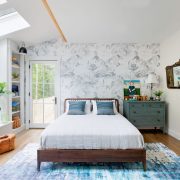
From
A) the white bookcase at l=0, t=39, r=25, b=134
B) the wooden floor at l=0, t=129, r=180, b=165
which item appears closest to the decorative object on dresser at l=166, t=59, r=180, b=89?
the wooden floor at l=0, t=129, r=180, b=165

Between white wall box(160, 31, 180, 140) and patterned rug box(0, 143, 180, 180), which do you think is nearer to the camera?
patterned rug box(0, 143, 180, 180)

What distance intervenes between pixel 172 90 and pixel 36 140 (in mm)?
3736

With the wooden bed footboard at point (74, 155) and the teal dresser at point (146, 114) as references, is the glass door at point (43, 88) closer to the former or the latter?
the teal dresser at point (146, 114)

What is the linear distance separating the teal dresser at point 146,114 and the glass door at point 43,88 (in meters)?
2.32

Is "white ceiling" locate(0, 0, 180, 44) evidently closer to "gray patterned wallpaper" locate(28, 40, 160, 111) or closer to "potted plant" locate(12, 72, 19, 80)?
"gray patterned wallpaper" locate(28, 40, 160, 111)


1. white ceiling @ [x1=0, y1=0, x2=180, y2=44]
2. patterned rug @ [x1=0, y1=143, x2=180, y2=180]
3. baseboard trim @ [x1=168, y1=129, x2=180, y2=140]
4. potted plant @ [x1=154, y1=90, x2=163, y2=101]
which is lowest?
patterned rug @ [x1=0, y1=143, x2=180, y2=180]

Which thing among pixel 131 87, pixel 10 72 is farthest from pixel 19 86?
pixel 131 87

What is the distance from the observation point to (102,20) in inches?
165

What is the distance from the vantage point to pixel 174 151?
3.65 metres

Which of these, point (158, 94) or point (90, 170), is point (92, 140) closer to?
point (90, 170)

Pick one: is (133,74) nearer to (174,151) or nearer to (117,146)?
(174,151)

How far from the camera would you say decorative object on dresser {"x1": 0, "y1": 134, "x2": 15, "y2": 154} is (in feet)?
11.6

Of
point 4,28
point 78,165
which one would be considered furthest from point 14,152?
point 4,28

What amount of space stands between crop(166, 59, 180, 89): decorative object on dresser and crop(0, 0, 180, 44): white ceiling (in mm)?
899
